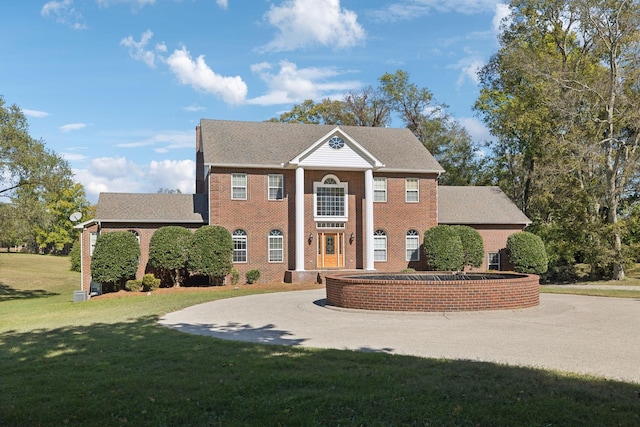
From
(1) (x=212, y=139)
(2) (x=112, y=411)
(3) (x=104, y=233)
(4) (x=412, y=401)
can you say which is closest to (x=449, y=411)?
(4) (x=412, y=401)

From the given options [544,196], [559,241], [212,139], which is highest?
[212,139]

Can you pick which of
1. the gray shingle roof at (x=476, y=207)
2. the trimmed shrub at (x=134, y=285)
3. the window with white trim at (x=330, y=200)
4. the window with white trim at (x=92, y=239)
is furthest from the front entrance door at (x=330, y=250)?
the window with white trim at (x=92, y=239)

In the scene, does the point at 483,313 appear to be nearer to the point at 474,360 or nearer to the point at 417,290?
the point at 417,290

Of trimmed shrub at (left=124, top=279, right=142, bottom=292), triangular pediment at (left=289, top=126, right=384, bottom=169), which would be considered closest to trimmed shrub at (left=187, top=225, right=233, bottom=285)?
trimmed shrub at (left=124, top=279, right=142, bottom=292)

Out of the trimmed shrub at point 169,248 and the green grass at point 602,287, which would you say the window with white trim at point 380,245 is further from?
the trimmed shrub at point 169,248

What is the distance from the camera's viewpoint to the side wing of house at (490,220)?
113 feet

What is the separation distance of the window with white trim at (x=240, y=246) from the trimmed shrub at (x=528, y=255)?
15.5 meters

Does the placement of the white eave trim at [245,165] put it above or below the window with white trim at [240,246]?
above

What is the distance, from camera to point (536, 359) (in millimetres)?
9422

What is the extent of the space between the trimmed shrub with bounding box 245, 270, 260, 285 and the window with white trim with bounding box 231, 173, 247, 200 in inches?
159

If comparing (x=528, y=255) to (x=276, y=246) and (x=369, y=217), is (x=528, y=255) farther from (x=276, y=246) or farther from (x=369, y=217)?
(x=276, y=246)

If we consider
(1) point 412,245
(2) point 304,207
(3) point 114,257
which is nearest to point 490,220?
(1) point 412,245

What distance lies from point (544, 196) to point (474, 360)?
1054 inches

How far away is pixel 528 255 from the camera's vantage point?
32.8m
